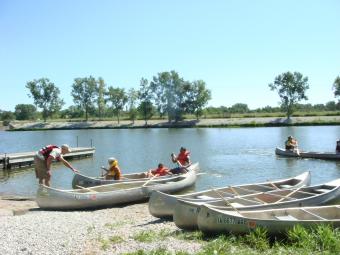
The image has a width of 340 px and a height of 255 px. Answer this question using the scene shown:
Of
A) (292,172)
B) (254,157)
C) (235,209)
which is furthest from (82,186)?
(254,157)

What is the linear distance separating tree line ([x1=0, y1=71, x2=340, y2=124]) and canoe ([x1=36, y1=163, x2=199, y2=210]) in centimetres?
8190

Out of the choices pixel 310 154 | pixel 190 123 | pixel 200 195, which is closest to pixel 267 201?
pixel 200 195

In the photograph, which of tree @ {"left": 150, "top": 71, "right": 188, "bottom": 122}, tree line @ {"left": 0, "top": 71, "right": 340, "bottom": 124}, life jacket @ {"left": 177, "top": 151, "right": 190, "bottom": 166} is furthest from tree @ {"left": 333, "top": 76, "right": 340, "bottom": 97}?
life jacket @ {"left": 177, "top": 151, "right": 190, "bottom": 166}

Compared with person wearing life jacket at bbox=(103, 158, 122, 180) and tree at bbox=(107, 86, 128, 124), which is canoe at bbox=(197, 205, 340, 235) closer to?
person wearing life jacket at bbox=(103, 158, 122, 180)

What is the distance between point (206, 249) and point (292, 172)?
61.3ft

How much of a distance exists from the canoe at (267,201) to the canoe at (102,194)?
458 cm

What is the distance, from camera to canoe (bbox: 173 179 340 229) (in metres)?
10.7

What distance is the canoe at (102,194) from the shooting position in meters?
14.6

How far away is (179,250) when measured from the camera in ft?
28.7

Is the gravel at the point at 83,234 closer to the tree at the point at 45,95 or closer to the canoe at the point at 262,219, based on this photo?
the canoe at the point at 262,219

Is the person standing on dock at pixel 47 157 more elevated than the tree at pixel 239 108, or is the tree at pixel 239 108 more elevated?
the tree at pixel 239 108

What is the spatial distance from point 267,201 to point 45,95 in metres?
117

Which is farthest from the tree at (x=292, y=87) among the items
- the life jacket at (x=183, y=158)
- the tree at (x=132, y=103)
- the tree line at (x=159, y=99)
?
the life jacket at (x=183, y=158)

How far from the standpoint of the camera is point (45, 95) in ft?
402
